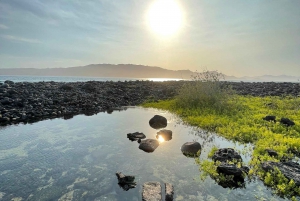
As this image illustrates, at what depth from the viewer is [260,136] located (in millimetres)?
11594

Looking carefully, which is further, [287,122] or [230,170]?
[287,122]

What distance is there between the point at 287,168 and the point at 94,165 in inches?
312

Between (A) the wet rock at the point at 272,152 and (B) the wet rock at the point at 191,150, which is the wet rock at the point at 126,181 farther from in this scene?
(A) the wet rock at the point at 272,152

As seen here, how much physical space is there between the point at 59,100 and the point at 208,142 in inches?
698

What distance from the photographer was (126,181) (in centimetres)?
704

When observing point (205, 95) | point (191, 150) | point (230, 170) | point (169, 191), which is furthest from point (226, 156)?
point (205, 95)

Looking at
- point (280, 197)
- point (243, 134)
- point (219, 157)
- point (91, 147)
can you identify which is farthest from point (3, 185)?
point (243, 134)

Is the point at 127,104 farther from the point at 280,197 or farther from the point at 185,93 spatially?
the point at 280,197

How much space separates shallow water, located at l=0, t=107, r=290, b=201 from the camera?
6.43 m

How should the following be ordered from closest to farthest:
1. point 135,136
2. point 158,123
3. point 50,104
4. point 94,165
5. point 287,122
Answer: point 94,165 → point 135,136 → point 287,122 → point 158,123 → point 50,104

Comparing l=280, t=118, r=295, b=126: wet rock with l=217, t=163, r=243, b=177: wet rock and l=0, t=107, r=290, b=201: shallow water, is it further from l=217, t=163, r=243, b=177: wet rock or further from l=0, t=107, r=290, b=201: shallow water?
l=217, t=163, r=243, b=177: wet rock

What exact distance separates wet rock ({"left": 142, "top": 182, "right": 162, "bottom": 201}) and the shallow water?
27 cm

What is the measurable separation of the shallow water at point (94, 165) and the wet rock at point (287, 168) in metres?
1.04

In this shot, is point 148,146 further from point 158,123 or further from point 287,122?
point 287,122
